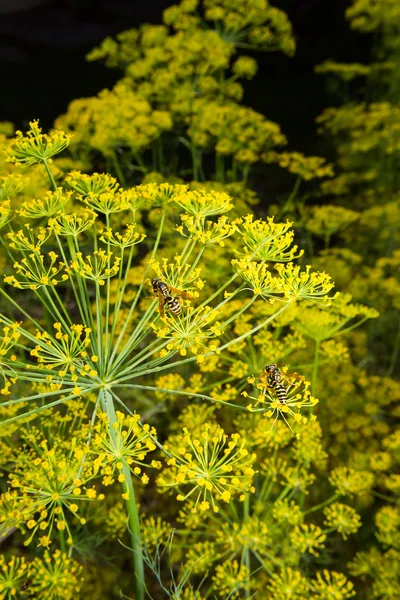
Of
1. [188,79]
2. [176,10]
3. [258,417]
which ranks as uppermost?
[176,10]

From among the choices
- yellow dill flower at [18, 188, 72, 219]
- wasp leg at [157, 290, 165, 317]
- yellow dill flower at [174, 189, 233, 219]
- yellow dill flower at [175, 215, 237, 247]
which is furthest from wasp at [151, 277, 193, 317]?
yellow dill flower at [18, 188, 72, 219]

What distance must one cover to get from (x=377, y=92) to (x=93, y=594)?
7504 mm

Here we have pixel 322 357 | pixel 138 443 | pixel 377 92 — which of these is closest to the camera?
pixel 138 443

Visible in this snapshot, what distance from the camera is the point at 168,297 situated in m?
2.38

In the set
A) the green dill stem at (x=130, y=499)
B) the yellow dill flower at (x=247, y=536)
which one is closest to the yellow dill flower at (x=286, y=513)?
the yellow dill flower at (x=247, y=536)

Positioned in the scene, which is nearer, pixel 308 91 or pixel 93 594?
pixel 93 594

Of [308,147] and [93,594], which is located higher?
[308,147]

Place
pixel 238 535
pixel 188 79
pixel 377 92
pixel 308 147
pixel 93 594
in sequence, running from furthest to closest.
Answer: pixel 308 147
pixel 377 92
pixel 188 79
pixel 93 594
pixel 238 535

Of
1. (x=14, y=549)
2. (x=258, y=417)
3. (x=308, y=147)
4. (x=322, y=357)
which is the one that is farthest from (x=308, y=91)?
(x=14, y=549)

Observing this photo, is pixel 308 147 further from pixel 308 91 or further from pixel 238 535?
pixel 238 535

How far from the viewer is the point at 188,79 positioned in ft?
17.1

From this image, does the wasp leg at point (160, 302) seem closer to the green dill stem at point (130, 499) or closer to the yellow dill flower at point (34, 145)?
the green dill stem at point (130, 499)

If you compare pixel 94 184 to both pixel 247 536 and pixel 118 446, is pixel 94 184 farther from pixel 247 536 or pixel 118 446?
pixel 247 536

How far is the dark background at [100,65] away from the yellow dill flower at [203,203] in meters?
6.44
